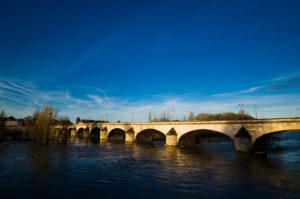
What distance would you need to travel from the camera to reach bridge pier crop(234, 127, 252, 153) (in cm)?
3312

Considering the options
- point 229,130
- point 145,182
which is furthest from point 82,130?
point 145,182

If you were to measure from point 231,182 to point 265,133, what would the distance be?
63.2 feet

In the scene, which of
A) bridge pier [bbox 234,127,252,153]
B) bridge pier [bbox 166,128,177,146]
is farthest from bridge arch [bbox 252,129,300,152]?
bridge pier [bbox 166,128,177,146]

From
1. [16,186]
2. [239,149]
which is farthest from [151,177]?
[239,149]

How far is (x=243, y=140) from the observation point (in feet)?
110

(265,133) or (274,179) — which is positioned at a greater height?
(265,133)

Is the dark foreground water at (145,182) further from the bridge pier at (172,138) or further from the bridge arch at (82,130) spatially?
the bridge arch at (82,130)

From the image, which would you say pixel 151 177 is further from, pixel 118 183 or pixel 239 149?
pixel 239 149

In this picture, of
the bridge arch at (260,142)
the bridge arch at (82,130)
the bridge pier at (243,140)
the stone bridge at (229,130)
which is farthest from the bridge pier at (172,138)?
the bridge arch at (82,130)

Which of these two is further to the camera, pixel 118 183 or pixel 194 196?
pixel 118 183

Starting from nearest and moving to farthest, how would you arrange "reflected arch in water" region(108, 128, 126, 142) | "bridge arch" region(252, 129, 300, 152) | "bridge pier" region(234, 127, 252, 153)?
"bridge pier" region(234, 127, 252, 153), "bridge arch" region(252, 129, 300, 152), "reflected arch in water" region(108, 128, 126, 142)

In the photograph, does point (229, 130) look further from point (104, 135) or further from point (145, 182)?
point (104, 135)

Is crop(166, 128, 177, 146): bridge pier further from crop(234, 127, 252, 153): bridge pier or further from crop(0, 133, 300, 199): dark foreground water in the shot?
crop(0, 133, 300, 199): dark foreground water

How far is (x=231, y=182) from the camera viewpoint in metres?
17.1
